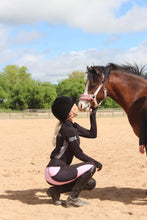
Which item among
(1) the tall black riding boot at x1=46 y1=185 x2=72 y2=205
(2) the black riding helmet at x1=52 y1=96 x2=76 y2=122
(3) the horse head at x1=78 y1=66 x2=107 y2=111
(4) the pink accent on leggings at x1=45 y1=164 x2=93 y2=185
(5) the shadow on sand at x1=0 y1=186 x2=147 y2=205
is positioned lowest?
(5) the shadow on sand at x1=0 y1=186 x2=147 y2=205

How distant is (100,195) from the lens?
4504 millimetres

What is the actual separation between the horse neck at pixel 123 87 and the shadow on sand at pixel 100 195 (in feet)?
4.83

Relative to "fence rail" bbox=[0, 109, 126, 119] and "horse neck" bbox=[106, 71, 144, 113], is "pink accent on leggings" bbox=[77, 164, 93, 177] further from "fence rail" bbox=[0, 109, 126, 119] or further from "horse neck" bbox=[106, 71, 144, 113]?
"fence rail" bbox=[0, 109, 126, 119]

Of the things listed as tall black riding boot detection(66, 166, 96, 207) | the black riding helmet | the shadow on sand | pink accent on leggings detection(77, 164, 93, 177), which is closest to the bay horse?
the black riding helmet

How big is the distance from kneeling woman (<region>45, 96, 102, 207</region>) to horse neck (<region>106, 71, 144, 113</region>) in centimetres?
55

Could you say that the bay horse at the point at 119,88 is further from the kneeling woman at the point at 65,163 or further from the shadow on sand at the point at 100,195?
the shadow on sand at the point at 100,195

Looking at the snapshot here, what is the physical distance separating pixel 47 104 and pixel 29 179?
4562 cm

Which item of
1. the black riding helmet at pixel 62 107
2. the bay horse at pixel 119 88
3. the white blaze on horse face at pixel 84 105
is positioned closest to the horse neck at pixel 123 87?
the bay horse at pixel 119 88

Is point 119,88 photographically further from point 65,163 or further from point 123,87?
point 65,163

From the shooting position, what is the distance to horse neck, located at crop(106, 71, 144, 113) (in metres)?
4.14

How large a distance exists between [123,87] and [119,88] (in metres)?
0.07

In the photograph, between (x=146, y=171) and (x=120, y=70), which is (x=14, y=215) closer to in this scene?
(x=120, y=70)

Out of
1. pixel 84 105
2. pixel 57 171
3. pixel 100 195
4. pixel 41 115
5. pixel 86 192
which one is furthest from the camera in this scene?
pixel 41 115

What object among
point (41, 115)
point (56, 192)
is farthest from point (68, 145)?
point (41, 115)
